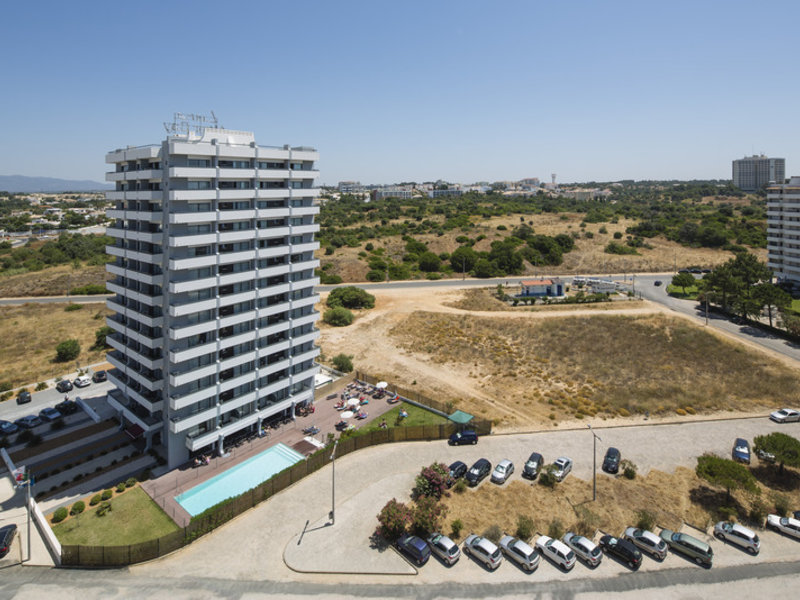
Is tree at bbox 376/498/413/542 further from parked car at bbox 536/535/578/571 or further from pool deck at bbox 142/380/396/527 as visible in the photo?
pool deck at bbox 142/380/396/527

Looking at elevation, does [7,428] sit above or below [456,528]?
above

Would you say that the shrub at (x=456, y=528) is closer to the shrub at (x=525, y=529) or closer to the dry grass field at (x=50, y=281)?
the shrub at (x=525, y=529)

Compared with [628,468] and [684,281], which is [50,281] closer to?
[628,468]

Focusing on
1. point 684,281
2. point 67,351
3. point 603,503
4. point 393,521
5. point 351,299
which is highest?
point 684,281

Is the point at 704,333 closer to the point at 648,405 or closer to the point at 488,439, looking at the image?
the point at 648,405

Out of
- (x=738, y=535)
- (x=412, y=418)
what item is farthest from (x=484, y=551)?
(x=412, y=418)

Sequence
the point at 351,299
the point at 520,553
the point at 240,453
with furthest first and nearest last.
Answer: the point at 351,299 < the point at 240,453 < the point at 520,553
